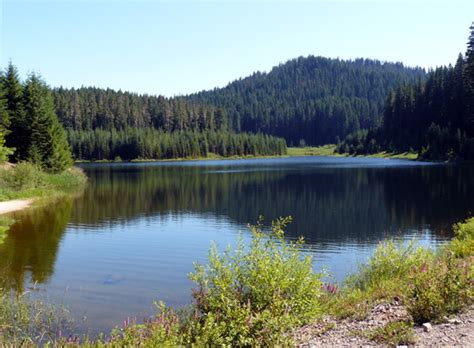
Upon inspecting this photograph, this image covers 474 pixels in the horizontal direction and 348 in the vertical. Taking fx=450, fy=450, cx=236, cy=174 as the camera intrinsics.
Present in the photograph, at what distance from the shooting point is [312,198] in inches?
1871

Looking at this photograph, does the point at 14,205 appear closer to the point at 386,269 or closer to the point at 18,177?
the point at 18,177

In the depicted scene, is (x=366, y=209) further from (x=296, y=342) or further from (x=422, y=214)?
(x=296, y=342)

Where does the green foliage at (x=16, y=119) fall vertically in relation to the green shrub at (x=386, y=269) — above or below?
above

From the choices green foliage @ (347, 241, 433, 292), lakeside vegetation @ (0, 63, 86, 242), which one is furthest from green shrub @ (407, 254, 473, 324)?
lakeside vegetation @ (0, 63, 86, 242)

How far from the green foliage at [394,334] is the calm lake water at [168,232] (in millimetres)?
8268

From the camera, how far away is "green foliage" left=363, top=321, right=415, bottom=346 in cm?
844

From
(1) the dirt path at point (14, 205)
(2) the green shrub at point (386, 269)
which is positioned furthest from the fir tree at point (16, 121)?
(2) the green shrub at point (386, 269)

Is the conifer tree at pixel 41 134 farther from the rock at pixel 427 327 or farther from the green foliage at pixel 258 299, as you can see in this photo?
the rock at pixel 427 327

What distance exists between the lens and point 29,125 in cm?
6372

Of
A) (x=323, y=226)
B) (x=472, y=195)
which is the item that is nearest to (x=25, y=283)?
(x=323, y=226)

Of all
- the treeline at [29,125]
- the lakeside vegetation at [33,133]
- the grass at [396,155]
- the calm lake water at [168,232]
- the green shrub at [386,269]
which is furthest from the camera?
the grass at [396,155]

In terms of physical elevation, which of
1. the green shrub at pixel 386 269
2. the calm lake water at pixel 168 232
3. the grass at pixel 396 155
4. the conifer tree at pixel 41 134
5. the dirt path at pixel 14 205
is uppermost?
the conifer tree at pixel 41 134

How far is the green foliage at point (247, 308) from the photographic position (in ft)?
30.0

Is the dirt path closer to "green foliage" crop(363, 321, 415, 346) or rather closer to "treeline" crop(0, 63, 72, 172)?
"treeline" crop(0, 63, 72, 172)
